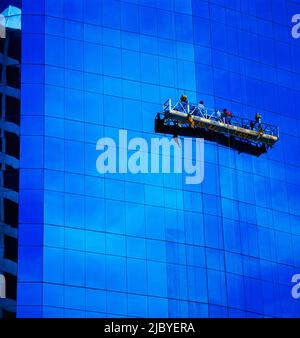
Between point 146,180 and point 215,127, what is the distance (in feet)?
27.6

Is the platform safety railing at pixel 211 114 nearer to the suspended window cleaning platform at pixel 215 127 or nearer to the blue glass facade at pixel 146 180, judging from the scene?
the suspended window cleaning platform at pixel 215 127

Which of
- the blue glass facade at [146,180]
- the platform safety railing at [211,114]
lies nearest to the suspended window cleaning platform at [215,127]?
the platform safety railing at [211,114]

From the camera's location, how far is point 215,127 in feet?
307

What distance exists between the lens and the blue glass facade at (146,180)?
84.3 metres

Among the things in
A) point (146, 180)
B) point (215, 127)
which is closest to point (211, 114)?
point (215, 127)

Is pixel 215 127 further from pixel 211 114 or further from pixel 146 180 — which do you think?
pixel 146 180

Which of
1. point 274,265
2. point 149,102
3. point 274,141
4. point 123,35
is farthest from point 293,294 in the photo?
point 123,35

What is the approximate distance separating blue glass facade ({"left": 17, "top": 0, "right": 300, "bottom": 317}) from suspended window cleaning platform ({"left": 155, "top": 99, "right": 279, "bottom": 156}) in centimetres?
90

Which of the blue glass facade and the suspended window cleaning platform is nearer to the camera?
the blue glass facade

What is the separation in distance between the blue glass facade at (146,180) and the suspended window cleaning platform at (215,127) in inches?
35.4

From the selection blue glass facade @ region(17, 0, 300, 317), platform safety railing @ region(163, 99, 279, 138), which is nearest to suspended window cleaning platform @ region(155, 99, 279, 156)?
platform safety railing @ region(163, 99, 279, 138)

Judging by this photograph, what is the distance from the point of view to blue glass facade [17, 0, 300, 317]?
277ft

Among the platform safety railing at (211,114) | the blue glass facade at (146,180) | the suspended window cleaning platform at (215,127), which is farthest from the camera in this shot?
the platform safety railing at (211,114)

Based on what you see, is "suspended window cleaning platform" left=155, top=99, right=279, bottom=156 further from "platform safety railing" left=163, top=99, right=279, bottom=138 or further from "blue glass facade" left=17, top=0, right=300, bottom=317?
"blue glass facade" left=17, top=0, right=300, bottom=317
